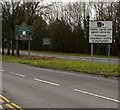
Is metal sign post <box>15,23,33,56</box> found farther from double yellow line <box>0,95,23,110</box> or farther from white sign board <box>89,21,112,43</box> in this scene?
double yellow line <box>0,95,23,110</box>

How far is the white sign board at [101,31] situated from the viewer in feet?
57.8

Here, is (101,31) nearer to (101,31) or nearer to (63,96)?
(101,31)

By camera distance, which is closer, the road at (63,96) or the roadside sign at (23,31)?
the road at (63,96)

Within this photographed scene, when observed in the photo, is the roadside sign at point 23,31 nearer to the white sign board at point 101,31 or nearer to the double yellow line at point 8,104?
the white sign board at point 101,31

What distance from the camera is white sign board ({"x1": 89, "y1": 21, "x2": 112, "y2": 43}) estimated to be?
57.8ft

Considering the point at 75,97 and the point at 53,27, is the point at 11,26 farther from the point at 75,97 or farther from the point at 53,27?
the point at 75,97

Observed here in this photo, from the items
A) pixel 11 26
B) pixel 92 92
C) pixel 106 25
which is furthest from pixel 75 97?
pixel 11 26

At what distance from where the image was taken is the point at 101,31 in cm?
1775

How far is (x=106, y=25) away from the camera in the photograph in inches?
695

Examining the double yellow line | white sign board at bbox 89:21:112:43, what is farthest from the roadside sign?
the double yellow line

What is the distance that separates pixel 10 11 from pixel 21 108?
3291cm

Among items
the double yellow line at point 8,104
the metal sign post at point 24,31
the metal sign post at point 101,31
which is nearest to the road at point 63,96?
the double yellow line at point 8,104

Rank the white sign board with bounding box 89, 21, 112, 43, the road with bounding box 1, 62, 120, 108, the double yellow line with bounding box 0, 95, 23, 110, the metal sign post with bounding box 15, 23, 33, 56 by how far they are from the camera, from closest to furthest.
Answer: the double yellow line with bounding box 0, 95, 23, 110
the road with bounding box 1, 62, 120, 108
the white sign board with bounding box 89, 21, 112, 43
the metal sign post with bounding box 15, 23, 33, 56

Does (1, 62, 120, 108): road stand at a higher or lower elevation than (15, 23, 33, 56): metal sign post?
lower
